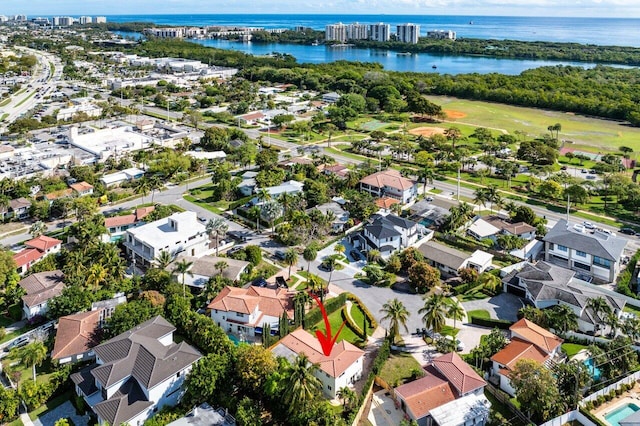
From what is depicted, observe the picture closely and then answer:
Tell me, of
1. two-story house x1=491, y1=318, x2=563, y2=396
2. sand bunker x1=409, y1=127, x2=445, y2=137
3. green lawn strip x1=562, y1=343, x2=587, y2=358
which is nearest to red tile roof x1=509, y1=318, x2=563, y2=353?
two-story house x1=491, y1=318, x2=563, y2=396

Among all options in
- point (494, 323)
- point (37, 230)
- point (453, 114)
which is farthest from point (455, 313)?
point (453, 114)

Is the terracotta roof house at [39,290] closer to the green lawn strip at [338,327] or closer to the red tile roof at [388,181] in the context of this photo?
the green lawn strip at [338,327]

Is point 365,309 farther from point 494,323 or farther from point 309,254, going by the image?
point 494,323

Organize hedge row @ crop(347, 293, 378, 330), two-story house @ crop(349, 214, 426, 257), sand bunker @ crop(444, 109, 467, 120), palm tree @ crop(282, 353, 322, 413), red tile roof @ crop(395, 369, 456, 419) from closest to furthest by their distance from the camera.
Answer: palm tree @ crop(282, 353, 322, 413), red tile roof @ crop(395, 369, 456, 419), hedge row @ crop(347, 293, 378, 330), two-story house @ crop(349, 214, 426, 257), sand bunker @ crop(444, 109, 467, 120)

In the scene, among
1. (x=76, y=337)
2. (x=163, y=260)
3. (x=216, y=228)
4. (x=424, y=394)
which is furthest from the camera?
(x=216, y=228)

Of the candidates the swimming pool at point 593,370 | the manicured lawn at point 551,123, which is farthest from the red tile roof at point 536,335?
the manicured lawn at point 551,123

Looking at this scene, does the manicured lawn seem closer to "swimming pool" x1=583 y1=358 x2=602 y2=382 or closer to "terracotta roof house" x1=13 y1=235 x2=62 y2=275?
"swimming pool" x1=583 y1=358 x2=602 y2=382

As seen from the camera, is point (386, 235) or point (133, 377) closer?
point (133, 377)
